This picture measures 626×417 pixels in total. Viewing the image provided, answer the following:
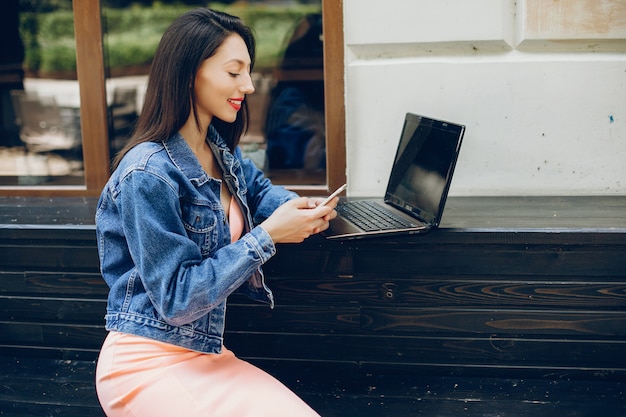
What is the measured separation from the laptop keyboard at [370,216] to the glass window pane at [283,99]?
55 centimetres

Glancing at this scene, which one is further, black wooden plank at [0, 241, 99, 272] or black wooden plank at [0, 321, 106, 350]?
black wooden plank at [0, 321, 106, 350]

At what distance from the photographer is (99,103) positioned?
3.60 metres

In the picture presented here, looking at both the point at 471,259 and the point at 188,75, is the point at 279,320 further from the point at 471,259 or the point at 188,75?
the point at 188,75

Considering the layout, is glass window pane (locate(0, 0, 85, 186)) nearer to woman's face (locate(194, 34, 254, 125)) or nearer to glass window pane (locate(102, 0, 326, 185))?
glass window pane (locate(102, 0, 326, 185))

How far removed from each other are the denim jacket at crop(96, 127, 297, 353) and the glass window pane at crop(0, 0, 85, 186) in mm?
1655

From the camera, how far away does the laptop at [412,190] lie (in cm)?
269

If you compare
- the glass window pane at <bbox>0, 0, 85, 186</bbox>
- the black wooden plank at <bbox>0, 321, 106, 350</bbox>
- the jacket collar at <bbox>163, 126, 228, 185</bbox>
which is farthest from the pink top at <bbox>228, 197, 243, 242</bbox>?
the glass window pane at <bbox>0, 0, 85, 186</bbox>

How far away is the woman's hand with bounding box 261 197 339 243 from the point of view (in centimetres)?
223

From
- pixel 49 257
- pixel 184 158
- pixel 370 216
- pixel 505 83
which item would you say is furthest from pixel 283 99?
pixel 184 158

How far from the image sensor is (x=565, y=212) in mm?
3014

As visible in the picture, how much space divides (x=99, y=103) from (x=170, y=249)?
173cm


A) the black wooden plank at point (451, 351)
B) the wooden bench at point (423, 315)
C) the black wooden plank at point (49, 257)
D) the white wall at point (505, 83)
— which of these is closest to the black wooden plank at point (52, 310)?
the wooden bench at point (423, 315)

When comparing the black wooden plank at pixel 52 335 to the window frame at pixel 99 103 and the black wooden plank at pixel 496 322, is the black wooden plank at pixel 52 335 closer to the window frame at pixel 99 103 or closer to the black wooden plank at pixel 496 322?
the window frame at pixel 99 103

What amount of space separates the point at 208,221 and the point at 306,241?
61cm
